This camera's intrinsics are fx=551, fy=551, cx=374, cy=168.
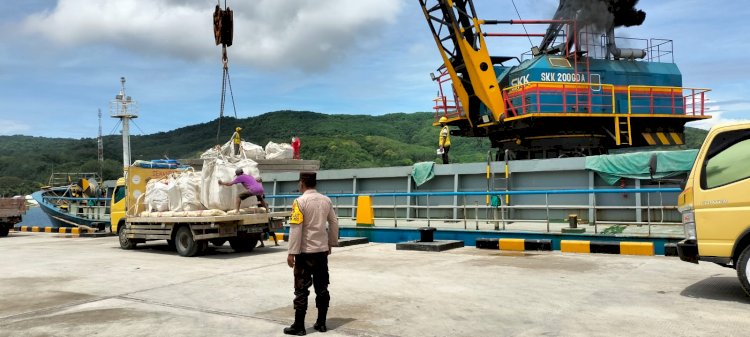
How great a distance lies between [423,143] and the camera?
101000mm

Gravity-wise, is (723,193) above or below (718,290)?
above

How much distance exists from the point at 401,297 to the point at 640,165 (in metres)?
7.84

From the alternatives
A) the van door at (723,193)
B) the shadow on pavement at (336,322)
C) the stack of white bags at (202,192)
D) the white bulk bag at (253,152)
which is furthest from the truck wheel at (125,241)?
the van door at (723,193)

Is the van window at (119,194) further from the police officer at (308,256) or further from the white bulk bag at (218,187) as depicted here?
the police officer at (308,256)

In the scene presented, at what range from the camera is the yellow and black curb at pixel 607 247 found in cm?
1045

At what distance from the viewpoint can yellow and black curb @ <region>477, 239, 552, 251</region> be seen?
11.6 m

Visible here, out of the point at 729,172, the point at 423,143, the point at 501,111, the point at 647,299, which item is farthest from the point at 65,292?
the point at 423,143

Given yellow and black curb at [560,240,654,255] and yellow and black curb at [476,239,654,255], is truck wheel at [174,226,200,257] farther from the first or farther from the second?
yellow and black curb at [560,240,654,255]

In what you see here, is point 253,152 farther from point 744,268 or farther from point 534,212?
point 744,268

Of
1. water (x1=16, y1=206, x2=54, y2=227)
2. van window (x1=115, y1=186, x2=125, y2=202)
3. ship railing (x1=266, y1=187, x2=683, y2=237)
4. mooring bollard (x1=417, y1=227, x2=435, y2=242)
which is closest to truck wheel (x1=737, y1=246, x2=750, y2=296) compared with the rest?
ship railing (x1=266, y1=187, x2=683, y2=237)

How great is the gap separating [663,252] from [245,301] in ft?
25.9

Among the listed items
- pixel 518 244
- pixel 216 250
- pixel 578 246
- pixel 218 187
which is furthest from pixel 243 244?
pixel 578 246

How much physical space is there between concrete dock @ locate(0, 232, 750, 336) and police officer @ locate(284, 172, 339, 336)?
Result: 269mm

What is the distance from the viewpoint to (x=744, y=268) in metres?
6.25
